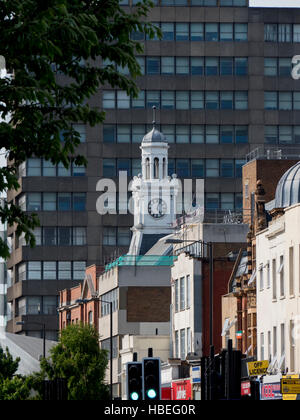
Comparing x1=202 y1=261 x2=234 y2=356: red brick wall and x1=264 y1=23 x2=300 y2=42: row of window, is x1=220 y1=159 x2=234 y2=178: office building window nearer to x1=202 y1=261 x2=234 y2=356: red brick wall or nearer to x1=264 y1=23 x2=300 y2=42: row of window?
x1=264 y1=23 x2=300 y2=42: row of window

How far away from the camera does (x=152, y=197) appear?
139375 mm

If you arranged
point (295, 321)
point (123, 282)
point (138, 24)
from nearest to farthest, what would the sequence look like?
point (138, 24)
point (295, 321)
point (123, 282)

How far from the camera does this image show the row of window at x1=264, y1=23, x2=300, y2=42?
165250mm

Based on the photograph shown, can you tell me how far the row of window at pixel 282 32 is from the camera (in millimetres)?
165250

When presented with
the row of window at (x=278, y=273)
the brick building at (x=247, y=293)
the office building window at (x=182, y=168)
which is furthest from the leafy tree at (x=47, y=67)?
the office building window at (x=182, y=168)

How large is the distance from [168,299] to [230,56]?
49.6 m

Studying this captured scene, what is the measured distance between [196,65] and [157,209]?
3141 centimetres

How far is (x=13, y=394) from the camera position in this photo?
95688 mm

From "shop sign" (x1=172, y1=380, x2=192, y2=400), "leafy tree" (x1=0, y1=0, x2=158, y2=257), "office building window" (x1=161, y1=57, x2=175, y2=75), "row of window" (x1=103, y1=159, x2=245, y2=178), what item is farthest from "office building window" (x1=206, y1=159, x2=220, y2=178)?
"leafy tree" (x1=0, y1=0, x2=158, y2=257)

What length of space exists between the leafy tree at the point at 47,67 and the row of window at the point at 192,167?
474 ft

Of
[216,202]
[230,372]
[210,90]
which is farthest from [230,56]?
[230,372]

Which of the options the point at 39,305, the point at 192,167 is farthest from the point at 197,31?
the point at 39,305

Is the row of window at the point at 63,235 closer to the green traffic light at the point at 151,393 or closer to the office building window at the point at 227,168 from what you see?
the office building window at the point at 227,168
